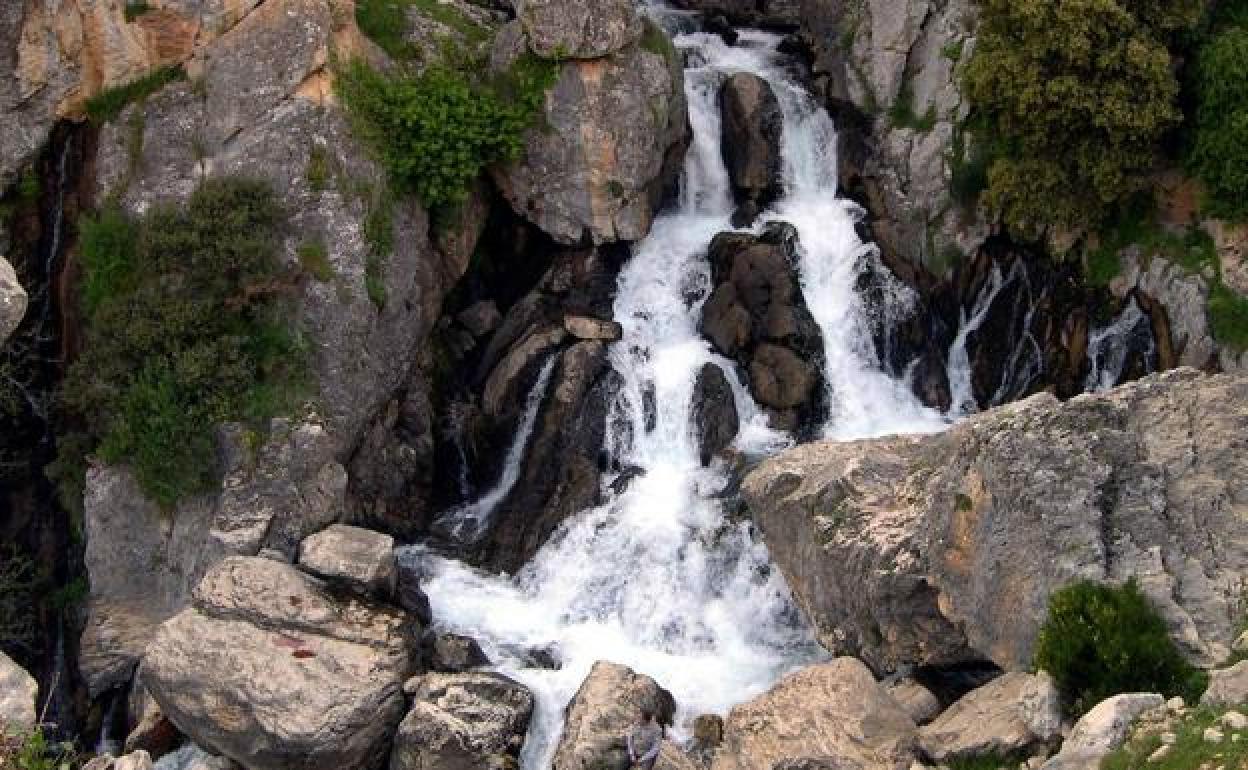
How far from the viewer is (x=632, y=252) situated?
1105 inches

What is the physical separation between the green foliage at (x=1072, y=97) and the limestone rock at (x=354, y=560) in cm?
1583

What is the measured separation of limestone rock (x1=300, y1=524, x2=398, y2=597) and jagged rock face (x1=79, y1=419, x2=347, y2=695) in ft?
2.99

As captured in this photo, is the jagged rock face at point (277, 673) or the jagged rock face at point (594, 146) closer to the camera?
the jagged rock face at point (277, 673)

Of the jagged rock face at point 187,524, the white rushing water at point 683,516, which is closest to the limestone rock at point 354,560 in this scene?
the jagged rock face at point 187,524

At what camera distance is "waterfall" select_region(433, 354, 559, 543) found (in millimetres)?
24547

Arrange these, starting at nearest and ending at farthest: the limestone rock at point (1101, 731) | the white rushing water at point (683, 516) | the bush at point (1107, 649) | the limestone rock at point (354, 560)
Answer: the limestone rock at point (1101, 731), the bush at point (1107, 649), the white rushing water at point (683, 516), the limestone rock at point (354, 560)

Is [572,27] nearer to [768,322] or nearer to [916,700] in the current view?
[768,322]

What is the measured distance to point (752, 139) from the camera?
96.3 feet

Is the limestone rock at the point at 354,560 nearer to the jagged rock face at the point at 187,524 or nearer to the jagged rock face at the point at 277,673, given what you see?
the jagged rock face at the point at 277,673

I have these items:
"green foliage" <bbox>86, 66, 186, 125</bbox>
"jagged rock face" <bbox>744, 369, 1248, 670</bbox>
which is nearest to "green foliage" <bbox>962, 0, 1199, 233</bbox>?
"jagged rock face" <bbox>744, 369, 1248, 670</bbox>

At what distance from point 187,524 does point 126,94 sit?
9959mm

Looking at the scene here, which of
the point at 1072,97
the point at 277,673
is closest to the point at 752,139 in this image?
the point at 1072,97

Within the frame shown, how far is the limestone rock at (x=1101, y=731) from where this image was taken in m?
11.6

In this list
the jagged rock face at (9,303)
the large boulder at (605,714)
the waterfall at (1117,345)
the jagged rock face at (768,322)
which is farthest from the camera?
the jagged rock face at (768,322)
